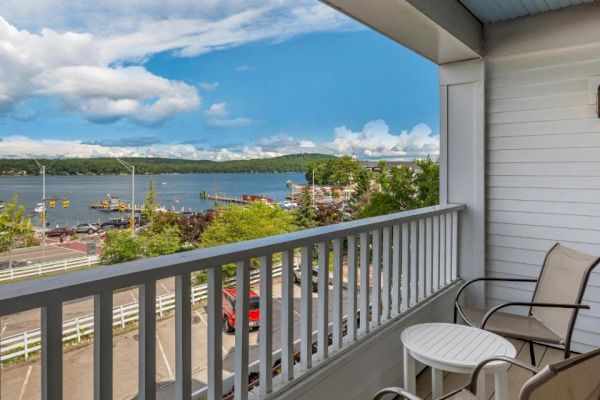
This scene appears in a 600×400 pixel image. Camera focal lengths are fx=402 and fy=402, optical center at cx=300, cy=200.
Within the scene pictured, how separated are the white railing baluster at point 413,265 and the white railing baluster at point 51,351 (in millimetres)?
2042

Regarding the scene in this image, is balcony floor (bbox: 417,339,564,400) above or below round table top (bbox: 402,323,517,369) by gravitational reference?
below

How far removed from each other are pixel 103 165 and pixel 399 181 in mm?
2879

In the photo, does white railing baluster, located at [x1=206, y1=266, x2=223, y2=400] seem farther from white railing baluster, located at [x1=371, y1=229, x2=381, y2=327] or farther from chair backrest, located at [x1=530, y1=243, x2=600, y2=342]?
chair backrest, located at [x1=530, y1=243, x2=600, y2=342]

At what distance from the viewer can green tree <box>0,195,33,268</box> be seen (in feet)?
5.26

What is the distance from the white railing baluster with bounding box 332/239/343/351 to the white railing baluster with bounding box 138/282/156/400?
0.95m

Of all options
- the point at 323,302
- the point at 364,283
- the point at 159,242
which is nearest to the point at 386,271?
the point at 364,283

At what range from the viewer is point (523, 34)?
292cm

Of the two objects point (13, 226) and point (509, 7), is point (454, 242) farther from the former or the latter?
point (13, 226)

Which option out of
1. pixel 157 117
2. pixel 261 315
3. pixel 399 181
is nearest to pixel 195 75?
pixel 157 117

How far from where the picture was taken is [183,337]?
4.05 ft

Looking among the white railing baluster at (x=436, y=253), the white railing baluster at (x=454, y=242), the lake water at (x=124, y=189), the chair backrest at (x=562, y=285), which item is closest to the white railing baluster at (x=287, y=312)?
the lake water at (x=124, y=189)

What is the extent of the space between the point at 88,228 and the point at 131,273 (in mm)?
1060

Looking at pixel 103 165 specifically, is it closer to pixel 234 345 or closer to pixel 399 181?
pixel 234 345

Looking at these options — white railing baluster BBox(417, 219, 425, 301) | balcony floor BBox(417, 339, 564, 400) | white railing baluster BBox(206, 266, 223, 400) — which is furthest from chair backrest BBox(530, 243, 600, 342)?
white railing baluster BBox(206, 266, 223, 400)
